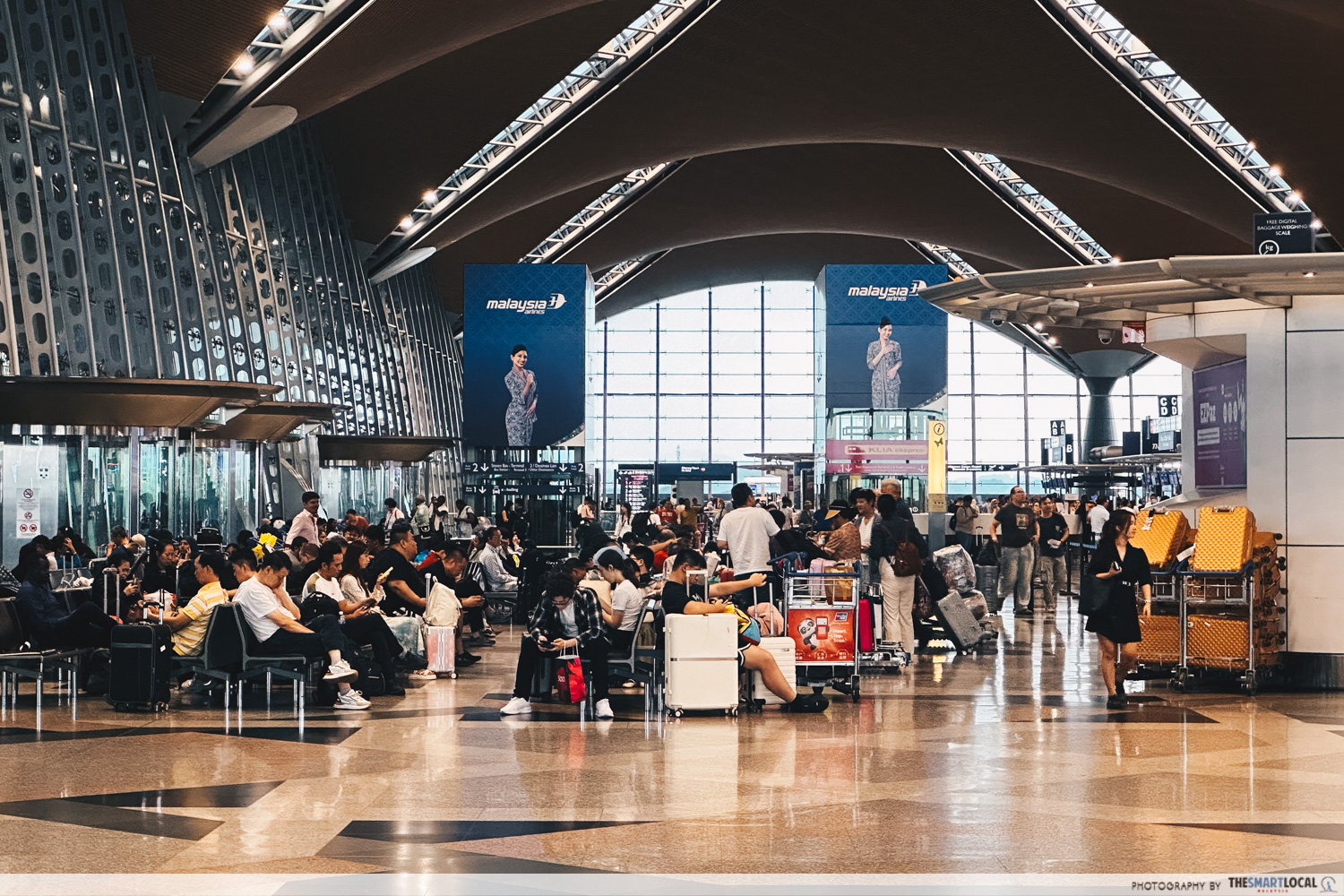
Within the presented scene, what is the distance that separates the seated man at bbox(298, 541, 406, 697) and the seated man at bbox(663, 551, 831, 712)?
8.15 feet

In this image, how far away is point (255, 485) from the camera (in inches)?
975

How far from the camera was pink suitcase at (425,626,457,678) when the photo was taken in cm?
1294

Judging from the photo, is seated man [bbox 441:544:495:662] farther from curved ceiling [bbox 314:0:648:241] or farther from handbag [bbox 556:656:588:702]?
curved ceiling [bbox 314:0:648:241]

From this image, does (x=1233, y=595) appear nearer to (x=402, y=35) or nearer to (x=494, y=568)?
(x=494, y=568)

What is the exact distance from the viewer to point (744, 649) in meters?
10.6

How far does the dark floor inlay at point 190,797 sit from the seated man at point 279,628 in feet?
9.36

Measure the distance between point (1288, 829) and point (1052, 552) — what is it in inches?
652

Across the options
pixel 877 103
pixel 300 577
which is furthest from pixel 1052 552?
pixel 300 577

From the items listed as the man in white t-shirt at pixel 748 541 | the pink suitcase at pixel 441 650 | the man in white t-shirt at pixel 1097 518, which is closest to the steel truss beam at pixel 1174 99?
the man in white t-shirt at pixel 1097 518

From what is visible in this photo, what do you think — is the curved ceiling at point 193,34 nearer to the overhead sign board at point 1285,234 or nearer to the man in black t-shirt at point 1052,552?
the overhead sign board at point 1285,234

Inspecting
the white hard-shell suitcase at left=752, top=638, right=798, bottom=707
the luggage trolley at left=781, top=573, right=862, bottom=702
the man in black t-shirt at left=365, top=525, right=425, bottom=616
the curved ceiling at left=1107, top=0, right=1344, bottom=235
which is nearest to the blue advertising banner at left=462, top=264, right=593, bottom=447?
the curved ceiling at left=1107, top=0, right=1344, bottom=235

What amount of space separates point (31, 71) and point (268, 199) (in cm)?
1035

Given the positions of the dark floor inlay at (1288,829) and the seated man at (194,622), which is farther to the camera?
the seated man at (194,622)

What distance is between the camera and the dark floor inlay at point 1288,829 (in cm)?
630
